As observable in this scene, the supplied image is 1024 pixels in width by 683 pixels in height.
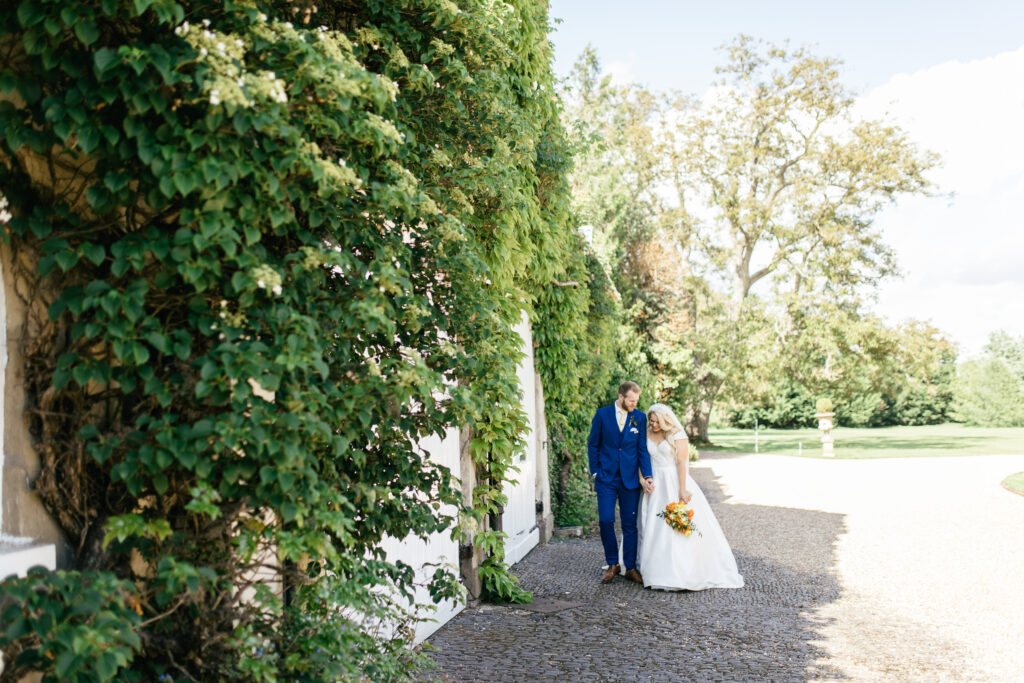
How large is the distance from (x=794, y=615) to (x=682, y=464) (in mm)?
1769

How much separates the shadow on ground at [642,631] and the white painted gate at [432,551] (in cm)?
14

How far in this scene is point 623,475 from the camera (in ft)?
25.6

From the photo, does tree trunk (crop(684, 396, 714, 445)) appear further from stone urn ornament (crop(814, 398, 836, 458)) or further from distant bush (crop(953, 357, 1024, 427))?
distant bush (crop(953, 357, 1024, 427))

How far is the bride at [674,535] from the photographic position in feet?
24.4

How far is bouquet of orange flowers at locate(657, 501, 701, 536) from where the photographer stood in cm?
747

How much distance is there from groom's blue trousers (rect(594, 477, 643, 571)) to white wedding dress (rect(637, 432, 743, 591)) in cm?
10

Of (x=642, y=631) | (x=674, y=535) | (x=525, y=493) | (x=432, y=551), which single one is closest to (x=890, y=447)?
(x=525, y=493)

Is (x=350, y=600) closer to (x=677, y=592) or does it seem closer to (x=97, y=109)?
(x=97, y=109)

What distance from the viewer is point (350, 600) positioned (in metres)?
2.91

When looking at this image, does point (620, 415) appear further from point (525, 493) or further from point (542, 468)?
point (542, 468)

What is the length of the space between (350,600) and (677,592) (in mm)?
5123

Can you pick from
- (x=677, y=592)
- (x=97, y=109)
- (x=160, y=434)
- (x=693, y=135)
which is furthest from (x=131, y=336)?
(x=693, y=135)

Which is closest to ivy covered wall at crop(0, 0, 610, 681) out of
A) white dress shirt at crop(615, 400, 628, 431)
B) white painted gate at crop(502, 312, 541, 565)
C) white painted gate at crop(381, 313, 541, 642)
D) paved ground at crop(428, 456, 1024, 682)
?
white painted gate at crop(381, 313, 541, 642)

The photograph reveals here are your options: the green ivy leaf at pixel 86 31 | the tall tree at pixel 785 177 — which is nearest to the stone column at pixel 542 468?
the green ivy leaf at pixel 86 31
